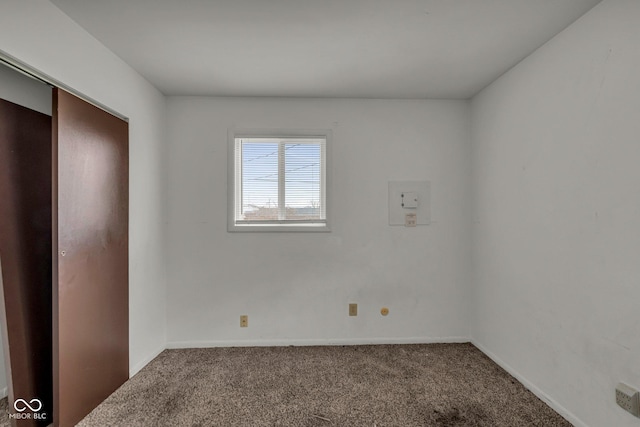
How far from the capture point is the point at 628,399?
1.49 meters

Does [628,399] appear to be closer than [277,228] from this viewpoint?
Yes

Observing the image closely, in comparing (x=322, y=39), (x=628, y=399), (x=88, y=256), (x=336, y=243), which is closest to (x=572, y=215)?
(x=628, y=399)

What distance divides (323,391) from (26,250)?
2.03 meters

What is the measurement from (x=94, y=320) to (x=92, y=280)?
0.26 m

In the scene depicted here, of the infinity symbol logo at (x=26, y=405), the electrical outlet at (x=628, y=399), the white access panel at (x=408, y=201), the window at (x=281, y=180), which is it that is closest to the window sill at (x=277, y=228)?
the window at (x=281, y=180)

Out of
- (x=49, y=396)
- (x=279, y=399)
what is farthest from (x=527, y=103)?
(x=49, y=396)

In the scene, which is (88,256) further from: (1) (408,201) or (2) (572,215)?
(2) (572,215)

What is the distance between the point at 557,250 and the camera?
194 centimetres

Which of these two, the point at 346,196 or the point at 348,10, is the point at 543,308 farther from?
the point at 348,10

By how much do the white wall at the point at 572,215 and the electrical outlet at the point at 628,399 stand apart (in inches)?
1.4

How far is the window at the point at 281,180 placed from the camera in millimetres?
2996

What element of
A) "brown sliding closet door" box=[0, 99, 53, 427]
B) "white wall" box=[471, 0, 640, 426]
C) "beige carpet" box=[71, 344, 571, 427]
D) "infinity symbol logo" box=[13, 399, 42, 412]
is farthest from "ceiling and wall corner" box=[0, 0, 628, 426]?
"infinity symbol logo" box=[13, 399, 42, 412]

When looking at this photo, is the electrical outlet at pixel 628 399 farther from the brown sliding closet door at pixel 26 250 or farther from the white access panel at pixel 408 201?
the brown sliding closet door at pixel 26 250

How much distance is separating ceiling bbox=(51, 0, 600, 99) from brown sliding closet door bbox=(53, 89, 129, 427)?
0.60 meters
